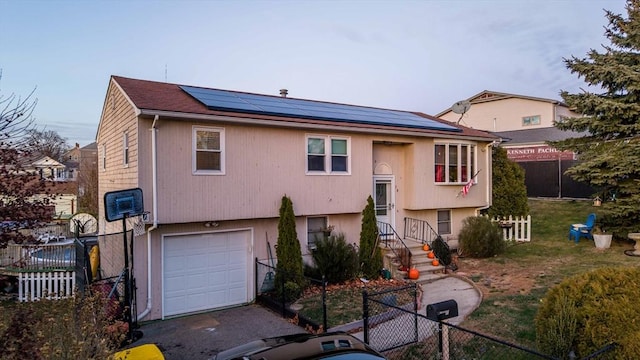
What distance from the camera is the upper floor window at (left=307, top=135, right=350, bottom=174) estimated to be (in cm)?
1172

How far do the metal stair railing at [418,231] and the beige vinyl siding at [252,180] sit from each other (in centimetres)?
258

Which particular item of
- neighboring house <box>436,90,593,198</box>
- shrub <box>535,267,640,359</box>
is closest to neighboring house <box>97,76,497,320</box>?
shrub <box>535,267,640,359</box>

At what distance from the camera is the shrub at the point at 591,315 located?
15.4ft

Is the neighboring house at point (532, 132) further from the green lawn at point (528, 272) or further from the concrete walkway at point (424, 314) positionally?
the concrete walkway at point (424, 314)

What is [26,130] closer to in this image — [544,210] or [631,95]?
[631,95]

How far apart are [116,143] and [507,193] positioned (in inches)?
593

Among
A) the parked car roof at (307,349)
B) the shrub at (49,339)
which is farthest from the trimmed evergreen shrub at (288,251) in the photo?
the shrub at (49,339)

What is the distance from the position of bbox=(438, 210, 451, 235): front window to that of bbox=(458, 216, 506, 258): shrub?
2.85 feet

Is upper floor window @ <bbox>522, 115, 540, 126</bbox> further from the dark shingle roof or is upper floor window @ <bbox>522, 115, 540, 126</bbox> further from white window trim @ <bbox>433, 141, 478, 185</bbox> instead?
Answer: white window trim @ <bbox>433, 141, 478, 185</bbox>

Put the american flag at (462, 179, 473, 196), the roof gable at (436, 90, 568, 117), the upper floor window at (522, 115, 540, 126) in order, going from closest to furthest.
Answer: the american flag at (462, 179, 473, 196)
the roof gable at (436, 90, 568, 117)
the upper floor window at (522, 115, 540, 126)

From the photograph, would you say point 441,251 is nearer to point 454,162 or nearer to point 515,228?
point 454,162

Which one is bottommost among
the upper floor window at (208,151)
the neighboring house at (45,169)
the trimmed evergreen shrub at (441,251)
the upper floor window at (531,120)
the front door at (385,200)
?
the trimmed evergreen shrub at (441,251)

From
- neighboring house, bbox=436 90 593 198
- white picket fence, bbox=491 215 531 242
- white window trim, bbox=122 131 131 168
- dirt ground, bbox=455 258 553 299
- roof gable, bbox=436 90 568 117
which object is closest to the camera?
dirt ground, bbox=455 258 553 299

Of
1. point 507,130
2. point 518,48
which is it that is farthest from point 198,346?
point 507,130
